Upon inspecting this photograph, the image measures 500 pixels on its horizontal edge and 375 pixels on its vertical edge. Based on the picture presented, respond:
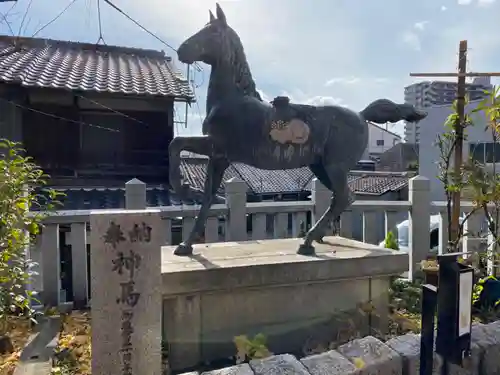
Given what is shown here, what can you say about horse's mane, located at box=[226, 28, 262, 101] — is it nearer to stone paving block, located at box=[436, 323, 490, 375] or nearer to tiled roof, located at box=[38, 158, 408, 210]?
tiled roof, located at box=[38, 158, 408, 210]

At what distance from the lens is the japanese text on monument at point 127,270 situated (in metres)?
2.03

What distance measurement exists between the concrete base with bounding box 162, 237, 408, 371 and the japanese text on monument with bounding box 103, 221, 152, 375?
859mm

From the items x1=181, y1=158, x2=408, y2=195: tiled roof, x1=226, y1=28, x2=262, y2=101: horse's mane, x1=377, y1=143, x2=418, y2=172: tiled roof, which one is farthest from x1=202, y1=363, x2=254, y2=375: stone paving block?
x1=377, y1=143, x2=418, y2=172: tiled roof

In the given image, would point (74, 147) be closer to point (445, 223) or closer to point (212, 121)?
point (212, 121)

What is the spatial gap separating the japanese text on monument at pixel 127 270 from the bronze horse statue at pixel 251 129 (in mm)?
1305

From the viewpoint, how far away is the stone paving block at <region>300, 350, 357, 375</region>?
6.78 ft

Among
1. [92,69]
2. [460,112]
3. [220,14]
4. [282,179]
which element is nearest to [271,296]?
[220,14]

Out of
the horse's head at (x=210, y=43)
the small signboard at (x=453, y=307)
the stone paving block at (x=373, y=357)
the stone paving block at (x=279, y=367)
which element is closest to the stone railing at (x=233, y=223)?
the horse's head at (x=210, y=43)

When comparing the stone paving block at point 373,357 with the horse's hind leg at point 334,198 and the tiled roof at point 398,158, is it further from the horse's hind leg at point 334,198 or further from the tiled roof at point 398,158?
the tiled roof at point 398,158

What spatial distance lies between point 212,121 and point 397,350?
2.26 metres

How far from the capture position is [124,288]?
2059mm

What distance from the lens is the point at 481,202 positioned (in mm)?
4094

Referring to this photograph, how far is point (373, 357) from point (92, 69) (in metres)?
8.69

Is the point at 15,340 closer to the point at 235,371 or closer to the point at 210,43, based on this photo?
the point at 235,371
